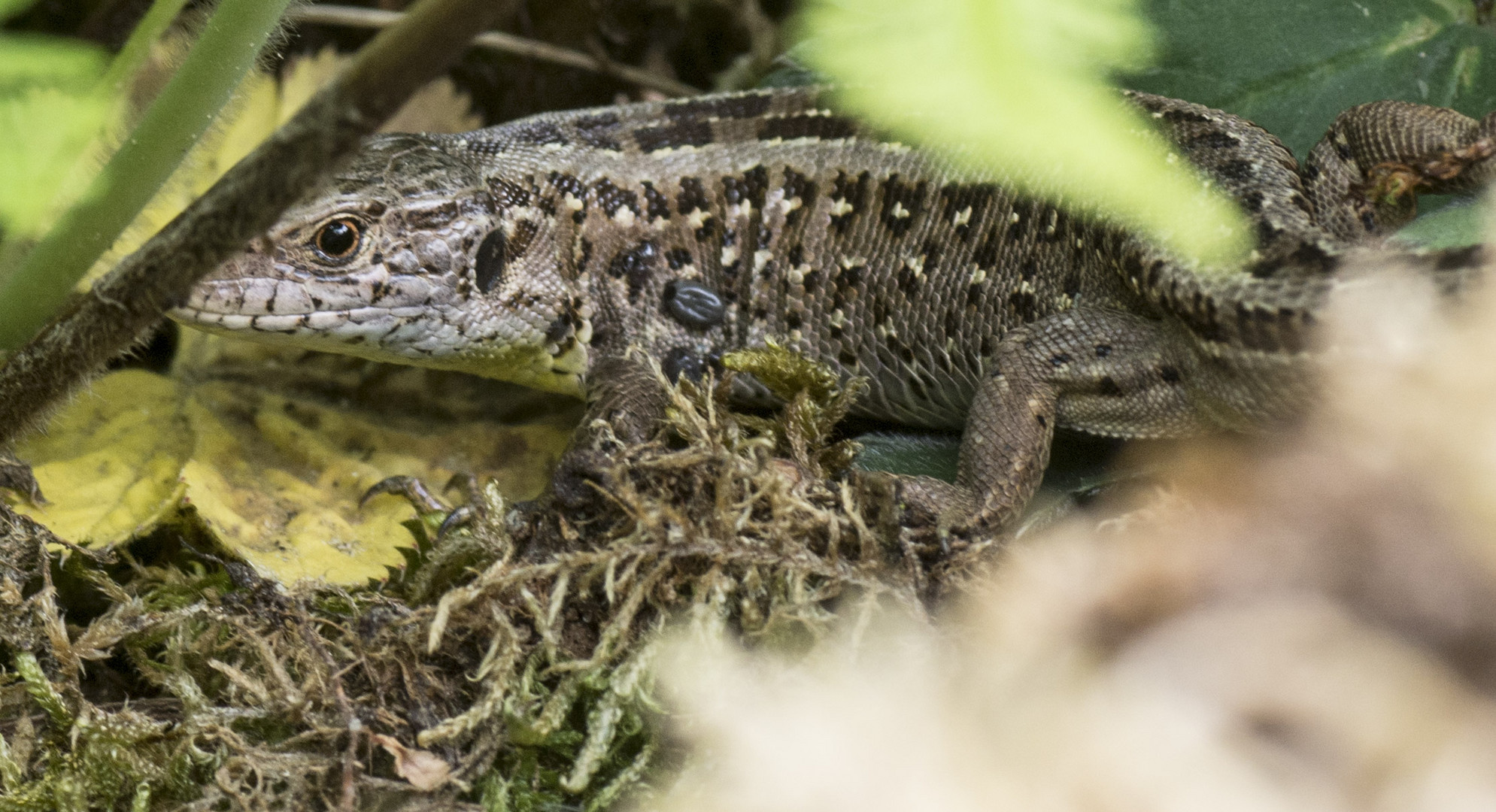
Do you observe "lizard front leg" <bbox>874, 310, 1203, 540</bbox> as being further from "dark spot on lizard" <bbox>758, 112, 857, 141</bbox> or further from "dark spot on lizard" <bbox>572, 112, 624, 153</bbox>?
"dark spot on lizard" <bbox>572, 112, 624, 153</bbox>

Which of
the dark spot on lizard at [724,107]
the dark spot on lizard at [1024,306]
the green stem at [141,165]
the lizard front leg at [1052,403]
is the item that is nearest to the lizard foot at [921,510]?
the lizard front leg at [1052,403]

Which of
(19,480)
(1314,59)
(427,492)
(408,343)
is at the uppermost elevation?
(1314,59)

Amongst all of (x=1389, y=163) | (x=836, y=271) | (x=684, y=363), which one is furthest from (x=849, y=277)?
(x=1389, y=163)

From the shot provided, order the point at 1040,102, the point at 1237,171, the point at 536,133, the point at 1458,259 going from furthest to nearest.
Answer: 1. the point at 536,133
2. the point at 1237,171
3. the point at 1458,259
4. the point at 1040,102

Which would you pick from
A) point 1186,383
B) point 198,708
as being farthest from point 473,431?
point 1186,383

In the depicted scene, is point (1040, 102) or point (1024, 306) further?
point (1024, 306)

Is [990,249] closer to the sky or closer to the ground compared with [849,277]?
closer to the sky

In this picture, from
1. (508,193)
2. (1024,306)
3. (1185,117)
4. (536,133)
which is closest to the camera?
(1185,117)

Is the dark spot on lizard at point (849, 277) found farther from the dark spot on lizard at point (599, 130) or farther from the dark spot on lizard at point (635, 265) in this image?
the dark spot on lizard at point (599, 130)

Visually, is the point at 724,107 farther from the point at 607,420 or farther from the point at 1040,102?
the point at 1040,102
